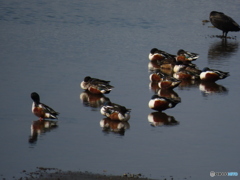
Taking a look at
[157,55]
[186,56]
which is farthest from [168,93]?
[157,55]

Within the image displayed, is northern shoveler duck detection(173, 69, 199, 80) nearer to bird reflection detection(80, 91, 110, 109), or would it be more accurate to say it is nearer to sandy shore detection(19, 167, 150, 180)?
bird reflection detection(80, 91, 110, 109)

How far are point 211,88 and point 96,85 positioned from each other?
140 inches

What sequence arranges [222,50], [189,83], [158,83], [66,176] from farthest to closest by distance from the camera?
[222,50], [189,83], [158,83], [66,176]

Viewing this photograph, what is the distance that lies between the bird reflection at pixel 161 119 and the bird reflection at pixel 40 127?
89.3 inches

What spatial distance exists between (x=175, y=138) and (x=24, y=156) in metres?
3.39

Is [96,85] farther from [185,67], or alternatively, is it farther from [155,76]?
[185,67]

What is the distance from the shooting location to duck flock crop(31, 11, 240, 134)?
52.1 ft

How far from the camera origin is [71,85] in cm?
1931

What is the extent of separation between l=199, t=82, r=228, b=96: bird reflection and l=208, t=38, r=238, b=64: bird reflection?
3.17 meters

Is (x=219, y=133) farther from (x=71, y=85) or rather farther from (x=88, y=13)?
(x=88, y=13)

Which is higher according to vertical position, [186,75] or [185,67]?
[185,67]

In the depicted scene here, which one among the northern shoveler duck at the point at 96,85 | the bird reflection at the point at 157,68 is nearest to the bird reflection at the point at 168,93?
the northern shoveler duck at the point at 96,85

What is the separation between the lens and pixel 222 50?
26.4m

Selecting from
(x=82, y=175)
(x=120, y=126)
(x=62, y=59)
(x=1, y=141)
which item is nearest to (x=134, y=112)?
(x=120, y=126)
